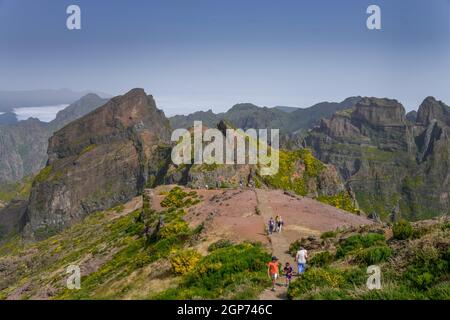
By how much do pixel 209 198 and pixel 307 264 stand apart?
30.6 m

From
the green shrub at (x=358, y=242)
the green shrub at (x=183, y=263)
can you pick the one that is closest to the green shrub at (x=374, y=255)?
the green shrub at (x=358, y=242)

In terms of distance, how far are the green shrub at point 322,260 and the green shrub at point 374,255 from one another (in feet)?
8.25

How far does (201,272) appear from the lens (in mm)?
24969

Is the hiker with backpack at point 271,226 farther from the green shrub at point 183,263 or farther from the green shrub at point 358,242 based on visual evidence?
the green shrub at point 183,263

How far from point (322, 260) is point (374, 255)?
422cm

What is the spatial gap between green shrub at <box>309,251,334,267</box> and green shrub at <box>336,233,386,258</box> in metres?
0.53

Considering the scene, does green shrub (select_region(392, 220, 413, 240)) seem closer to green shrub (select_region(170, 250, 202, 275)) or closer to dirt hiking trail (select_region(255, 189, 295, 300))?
dirt hiking trail (select_region(255, 189, 295, 300))

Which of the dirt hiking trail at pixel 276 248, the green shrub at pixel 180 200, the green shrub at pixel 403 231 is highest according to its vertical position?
the green shrub at pixel 403 231

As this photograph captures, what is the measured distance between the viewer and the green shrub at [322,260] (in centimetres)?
2602

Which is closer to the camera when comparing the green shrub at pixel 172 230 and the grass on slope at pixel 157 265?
the grass on slope at pixel 157 265

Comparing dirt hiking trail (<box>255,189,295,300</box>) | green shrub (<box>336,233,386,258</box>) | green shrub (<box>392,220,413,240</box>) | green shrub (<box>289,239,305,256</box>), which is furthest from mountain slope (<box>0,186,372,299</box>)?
green shrub (<box>392,220,413,240</box>)

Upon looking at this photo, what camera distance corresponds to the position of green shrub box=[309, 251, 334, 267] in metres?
26.0

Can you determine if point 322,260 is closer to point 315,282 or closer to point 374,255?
point 374,255
